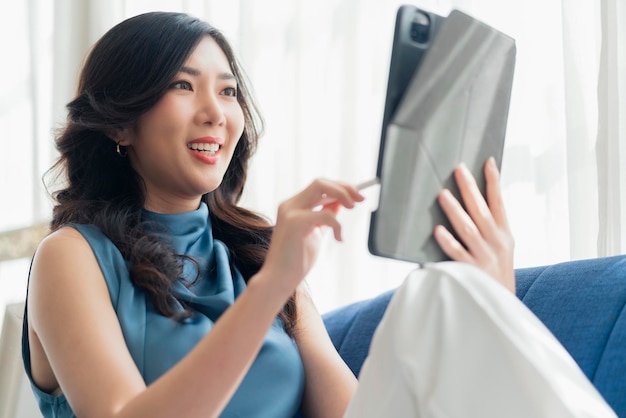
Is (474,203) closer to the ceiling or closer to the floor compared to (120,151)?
closer to the ceiling

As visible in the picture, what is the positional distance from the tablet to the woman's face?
1.99ft

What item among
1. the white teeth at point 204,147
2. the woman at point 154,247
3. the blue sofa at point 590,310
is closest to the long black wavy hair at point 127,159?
the woman at point 154,247

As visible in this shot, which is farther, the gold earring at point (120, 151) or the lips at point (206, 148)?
the gold earring at point (120, 151)

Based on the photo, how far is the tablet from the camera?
1.15m

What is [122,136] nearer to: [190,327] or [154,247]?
[154,247]

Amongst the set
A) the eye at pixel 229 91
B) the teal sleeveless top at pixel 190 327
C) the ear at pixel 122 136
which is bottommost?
the teal sleeveless top at pixel 190 327

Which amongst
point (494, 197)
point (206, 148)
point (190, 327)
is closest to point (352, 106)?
point (206, 148)

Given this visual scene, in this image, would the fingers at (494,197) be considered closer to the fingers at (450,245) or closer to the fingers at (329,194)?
the fingers at (450,245)

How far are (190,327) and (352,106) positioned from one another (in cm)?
115

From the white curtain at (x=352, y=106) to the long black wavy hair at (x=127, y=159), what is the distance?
2.14 ft

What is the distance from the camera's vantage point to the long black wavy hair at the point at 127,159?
1.71 meters

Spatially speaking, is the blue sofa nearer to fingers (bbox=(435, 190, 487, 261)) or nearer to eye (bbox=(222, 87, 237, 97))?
fingers (bbox=(435, 190, 487, 261))

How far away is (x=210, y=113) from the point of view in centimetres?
172

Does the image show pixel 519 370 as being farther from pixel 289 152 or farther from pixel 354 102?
pixel 289 152
